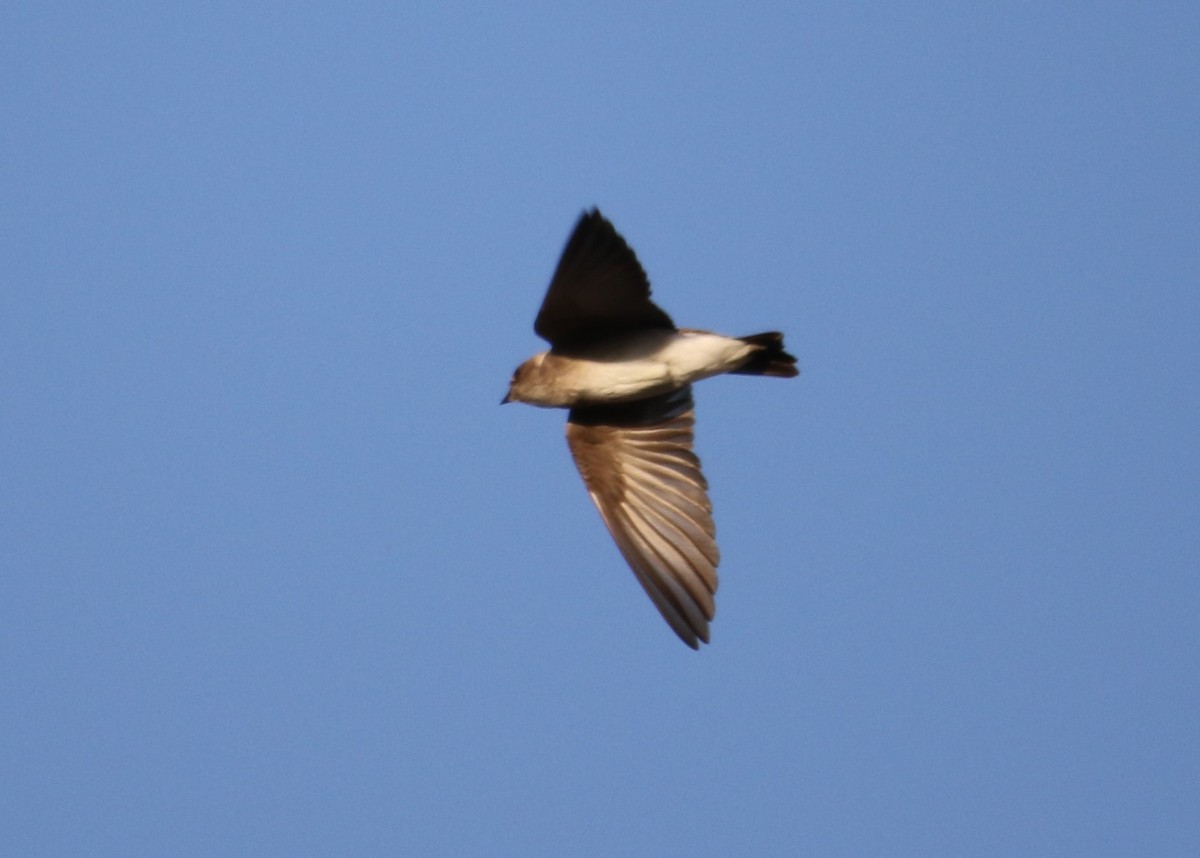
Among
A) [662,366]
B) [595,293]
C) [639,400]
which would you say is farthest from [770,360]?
[595,293]

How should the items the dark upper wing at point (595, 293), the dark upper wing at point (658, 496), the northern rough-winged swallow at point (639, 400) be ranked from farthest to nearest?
1. the dark upper wing at point (658, 496)
2. the northern rough-winged swallow at point (639, 400)
3. the dark upper wing at point (595, 293)

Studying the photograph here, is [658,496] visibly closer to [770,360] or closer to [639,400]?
[639,400]

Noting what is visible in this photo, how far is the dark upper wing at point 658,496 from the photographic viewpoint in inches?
319

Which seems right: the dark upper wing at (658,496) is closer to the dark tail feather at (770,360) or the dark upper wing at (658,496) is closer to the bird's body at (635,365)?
the bird's body at (635,365)

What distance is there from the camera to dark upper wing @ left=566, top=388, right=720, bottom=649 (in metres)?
8.10

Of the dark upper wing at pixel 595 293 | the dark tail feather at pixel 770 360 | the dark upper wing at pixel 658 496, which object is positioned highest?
the dark upper wing at pixel 595 293

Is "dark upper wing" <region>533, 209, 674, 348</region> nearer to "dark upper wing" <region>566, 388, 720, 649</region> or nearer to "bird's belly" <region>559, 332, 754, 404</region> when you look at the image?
"bird's belly" <region>559, 332, 754, 404</region>

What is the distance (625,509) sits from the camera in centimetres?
852

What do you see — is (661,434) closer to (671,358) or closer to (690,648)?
(671,358)

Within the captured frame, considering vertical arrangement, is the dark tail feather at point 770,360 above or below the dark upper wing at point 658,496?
above

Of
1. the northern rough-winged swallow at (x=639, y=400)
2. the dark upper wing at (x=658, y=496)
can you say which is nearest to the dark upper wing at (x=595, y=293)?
the northern rough-winged swallow at (x=639, y=400)

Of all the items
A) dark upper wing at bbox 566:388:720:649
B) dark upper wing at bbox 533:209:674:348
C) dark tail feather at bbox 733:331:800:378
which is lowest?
dark upper wing at bbox 566:388:720:649

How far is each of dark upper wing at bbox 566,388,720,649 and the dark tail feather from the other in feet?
1.71

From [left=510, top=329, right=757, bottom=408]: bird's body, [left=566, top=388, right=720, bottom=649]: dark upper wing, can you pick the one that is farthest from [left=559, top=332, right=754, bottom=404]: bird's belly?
[left=566, top=388, right=720, bottom=649]: dark upper wing
